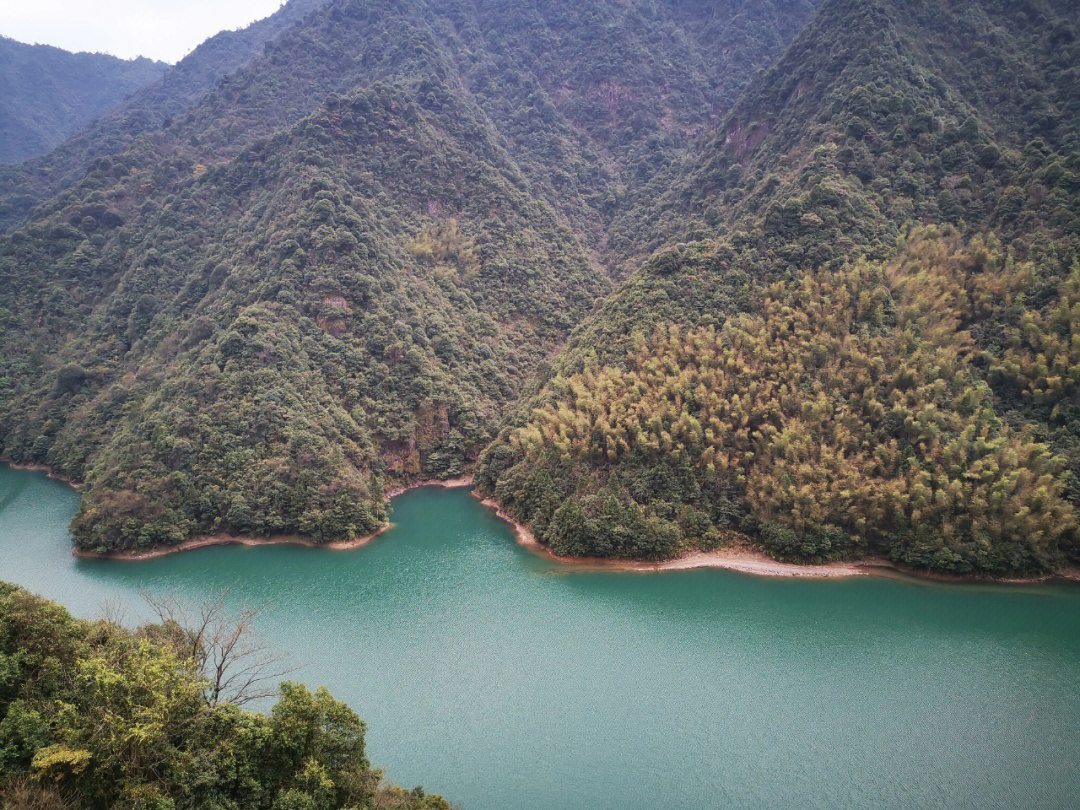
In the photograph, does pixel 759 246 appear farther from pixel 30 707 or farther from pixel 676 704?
pixel 30 707

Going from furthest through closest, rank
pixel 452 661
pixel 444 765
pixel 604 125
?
pixel 604 125 → pixel 452 661 → pixel 444 765

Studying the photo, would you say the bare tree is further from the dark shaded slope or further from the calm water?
the dark shaded slope

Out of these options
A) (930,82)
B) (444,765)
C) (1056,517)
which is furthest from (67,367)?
(930,82)

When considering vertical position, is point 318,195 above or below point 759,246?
above

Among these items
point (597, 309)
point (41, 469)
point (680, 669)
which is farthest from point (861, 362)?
point (41, 469)

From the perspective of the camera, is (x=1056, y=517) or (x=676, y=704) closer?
(x=676, y=704)
